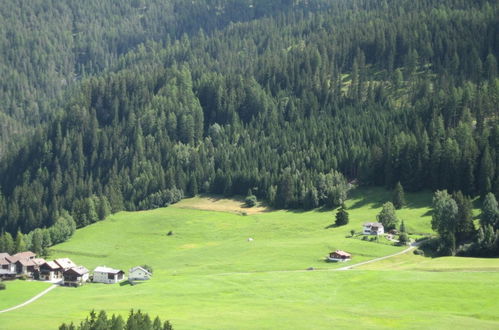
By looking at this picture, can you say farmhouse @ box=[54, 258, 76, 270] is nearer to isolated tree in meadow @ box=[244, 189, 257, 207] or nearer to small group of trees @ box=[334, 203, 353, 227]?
small group of trees @ box=[334, 203, 353, 227]

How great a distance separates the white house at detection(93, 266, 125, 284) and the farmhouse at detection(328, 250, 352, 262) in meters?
36.4

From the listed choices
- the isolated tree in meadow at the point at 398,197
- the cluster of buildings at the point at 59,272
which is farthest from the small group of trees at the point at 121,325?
the isolated tree in meadow at the point at 398,197

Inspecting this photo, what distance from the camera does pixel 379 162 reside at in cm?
17638

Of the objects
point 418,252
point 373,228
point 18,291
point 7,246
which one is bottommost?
point 418,252

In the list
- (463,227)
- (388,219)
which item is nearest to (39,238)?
(388,219)

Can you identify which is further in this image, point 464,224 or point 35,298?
point 464,224

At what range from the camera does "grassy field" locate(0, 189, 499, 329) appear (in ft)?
283

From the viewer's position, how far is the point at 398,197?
513 feet

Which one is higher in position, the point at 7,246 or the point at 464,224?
the point at 464,224

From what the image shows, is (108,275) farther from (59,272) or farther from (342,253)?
(342,253)

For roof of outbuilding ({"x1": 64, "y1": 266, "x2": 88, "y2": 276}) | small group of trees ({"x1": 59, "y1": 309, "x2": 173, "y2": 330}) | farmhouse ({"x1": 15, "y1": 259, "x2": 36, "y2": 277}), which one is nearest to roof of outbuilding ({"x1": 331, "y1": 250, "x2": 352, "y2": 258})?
roof of outbuilding ({"x1": 64, "y1": 266, "x2": 88, "y2": 276})

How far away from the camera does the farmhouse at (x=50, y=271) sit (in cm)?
12575

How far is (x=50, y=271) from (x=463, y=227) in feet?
244

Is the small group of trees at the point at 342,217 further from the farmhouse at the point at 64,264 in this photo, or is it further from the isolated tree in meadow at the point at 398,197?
the farmhouse at the point at 64,264
